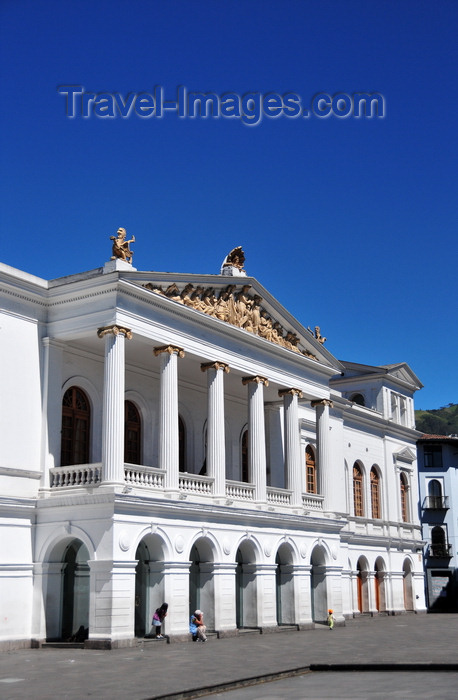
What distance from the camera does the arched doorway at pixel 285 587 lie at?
99.1 ft

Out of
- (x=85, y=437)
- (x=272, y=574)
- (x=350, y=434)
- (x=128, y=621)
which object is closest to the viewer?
(x=128, y=621)

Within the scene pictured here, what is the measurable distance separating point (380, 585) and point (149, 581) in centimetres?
2147

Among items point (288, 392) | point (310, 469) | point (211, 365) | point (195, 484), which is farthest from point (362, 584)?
point (211, 365)

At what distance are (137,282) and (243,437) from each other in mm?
11744

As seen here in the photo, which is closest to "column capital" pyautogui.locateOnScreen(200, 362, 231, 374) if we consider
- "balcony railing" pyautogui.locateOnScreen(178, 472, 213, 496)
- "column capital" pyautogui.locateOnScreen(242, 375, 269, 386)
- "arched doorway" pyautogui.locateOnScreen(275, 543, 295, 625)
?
"column capital" pyautogui.locateOnScreen(242, 375, 269, 386)

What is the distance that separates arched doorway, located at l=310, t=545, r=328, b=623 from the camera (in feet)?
105

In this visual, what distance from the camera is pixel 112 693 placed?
564 inches

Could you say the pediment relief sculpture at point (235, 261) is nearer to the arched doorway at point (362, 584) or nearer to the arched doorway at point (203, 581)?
the arched doorway at point (203, 581)

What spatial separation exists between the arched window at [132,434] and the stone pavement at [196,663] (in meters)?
6.58

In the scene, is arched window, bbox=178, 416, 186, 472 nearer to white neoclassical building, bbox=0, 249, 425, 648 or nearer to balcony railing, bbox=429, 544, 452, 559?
white neoclassical building, bbox=0, 249, 425, 648

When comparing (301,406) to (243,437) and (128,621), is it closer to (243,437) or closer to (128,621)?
(243,437)

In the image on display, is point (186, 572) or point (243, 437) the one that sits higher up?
point (243, 437)

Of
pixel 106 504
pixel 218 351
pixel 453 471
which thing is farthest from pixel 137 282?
pixel 453 471

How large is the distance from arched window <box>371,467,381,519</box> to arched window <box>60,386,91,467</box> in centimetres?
2112
